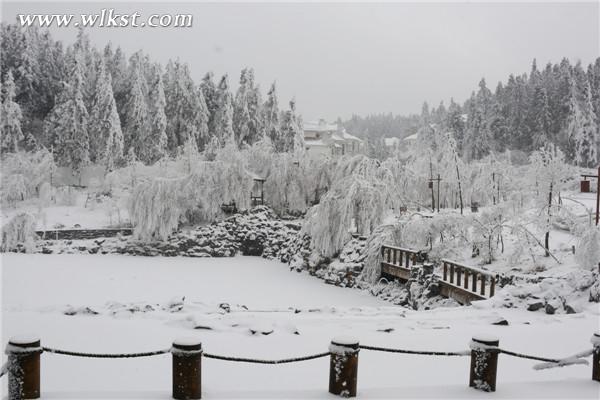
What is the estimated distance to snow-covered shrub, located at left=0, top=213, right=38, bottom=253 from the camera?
2078 centimetres

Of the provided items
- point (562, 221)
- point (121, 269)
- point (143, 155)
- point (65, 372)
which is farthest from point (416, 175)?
point (65, 372)

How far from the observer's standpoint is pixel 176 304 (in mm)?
8625

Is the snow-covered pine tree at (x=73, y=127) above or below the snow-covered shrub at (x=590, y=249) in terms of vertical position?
above

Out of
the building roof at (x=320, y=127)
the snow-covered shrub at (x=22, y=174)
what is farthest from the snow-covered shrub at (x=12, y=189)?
the building roof at (x=320, y=127)

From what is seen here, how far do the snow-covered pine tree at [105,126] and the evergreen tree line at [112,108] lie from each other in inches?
2.8

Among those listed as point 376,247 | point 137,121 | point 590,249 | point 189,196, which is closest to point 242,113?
point 137,121

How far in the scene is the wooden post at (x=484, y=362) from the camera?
4.48 meters

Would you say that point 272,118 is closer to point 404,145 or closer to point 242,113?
point 242,113

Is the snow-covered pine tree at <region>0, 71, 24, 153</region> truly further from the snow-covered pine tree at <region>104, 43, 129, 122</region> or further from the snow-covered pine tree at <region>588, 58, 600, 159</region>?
the snow-covered pine tree at <region>588, 58, 600, 159</region>

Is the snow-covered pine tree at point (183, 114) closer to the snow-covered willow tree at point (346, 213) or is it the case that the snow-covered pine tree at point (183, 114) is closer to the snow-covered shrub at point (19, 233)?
the snow-covered shrub at point (19, 233)

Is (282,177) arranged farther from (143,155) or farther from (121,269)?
(143,155)

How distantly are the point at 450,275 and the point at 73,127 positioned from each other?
2918 centimetres

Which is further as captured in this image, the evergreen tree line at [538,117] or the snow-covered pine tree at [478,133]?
the snow-covered pine tree at [478,133]

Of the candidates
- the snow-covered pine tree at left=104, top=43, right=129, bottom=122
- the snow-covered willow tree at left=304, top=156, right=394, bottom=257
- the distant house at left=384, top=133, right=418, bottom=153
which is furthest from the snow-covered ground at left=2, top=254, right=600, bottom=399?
the distant house at left=384, top=133, right=418, bottom=153
